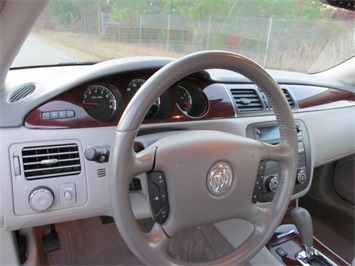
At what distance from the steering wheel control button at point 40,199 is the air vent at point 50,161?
46 millimetres

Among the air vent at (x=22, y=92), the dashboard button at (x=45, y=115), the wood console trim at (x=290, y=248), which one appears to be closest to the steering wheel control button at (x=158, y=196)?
the dashboard button at (x=45, y=115)

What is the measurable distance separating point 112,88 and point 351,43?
1632 millimetres

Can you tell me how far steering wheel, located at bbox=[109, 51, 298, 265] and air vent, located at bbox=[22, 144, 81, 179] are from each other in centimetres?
40

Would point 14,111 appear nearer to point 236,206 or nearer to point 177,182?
point 177,182

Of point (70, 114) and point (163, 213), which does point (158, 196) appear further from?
point (70, 114)

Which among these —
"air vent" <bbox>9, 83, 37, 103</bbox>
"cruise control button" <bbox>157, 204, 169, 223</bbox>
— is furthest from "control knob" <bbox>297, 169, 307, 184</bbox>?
"air vent" <bbox>9, 83, 37, 103</bbox>

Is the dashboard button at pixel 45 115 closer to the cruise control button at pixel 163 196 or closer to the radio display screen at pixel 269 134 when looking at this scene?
the cruise control button at pixel 163 196

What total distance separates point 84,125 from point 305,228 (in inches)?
45.1

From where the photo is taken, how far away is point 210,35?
5.71 feet

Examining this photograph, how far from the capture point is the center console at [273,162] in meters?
1.38

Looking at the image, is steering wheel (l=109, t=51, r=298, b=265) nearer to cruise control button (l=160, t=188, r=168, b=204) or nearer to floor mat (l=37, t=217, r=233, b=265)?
cruise control button (l=160, t=188, r=168, b=204)

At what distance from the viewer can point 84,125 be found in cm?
116

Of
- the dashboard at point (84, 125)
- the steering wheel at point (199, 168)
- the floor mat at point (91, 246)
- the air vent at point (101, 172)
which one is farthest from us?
the floor mat at point (91, 246)

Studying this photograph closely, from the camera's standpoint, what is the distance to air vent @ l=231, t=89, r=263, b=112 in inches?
58.6
